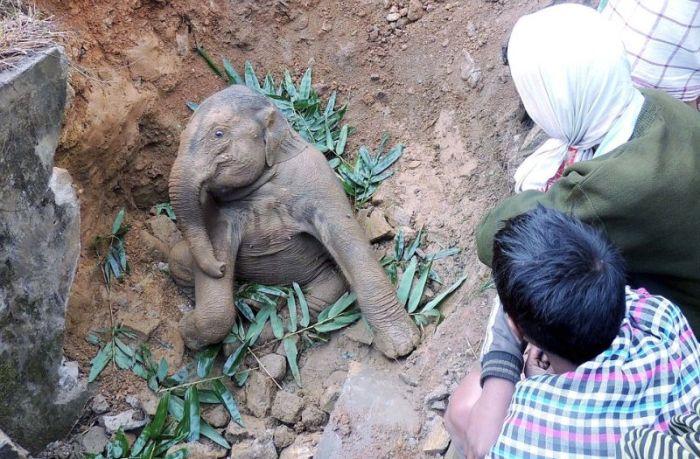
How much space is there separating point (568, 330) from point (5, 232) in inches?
105

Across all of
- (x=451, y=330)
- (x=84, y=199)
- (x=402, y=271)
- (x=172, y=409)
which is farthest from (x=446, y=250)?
(x=84, y=199)

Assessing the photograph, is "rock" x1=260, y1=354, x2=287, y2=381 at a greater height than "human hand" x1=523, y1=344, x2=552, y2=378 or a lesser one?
lesser

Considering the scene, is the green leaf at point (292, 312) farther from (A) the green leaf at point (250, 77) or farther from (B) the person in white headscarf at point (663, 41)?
(B) the person in white headscarf at point (663, 41)

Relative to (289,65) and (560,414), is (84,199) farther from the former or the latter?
(560,414)

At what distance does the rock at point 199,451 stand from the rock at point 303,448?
371mm

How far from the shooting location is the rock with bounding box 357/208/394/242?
4.94 metres

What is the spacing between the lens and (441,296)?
4480 millimetres

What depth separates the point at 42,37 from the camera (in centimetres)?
380

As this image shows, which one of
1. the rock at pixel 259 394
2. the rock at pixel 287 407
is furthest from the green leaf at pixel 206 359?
Answer: the rock at pixel 287 407

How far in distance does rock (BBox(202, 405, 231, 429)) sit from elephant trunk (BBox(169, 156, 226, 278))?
806 millimetres

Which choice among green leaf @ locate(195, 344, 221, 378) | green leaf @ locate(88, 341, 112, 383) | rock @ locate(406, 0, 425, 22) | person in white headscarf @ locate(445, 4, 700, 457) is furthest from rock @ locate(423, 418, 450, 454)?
rock @ locate(406, 0, 425, 22)

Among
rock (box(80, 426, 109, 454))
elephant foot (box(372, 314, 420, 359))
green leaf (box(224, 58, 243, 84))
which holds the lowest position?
elephant foot (box(372, 314, 420, 359))

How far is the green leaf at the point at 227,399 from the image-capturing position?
4395 mm

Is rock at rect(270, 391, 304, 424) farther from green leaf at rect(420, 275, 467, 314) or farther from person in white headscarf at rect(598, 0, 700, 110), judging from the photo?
person in white headscarf at rect(598, 0, 700, 110)
